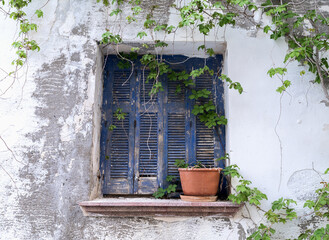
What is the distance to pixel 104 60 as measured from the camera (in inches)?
173

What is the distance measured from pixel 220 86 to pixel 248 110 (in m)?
0.50

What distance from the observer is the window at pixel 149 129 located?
4133 millimetres

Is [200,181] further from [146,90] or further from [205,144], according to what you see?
[146,90]

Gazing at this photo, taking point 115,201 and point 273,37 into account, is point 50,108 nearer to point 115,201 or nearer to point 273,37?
point 115,201

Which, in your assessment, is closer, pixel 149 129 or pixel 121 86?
pixel 149 129

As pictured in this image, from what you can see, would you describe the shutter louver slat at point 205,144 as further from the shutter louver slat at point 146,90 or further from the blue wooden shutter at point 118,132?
the blue wooden shutter at point 118,132

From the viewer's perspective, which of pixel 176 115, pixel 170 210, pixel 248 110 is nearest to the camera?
→ pixel 170 210

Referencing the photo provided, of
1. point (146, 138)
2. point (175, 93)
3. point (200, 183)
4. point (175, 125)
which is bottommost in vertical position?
point (200, 183)

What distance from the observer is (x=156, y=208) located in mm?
3652

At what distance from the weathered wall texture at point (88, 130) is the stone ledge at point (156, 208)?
0.07 meters

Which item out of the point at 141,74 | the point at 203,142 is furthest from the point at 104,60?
the point at 203,142

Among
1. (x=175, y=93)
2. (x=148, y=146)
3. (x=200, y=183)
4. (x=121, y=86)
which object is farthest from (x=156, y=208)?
(x=121, y=86)

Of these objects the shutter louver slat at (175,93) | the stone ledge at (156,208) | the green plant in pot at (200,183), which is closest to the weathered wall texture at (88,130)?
the stone ledge at (156,208)

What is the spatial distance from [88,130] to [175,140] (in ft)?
2.97
